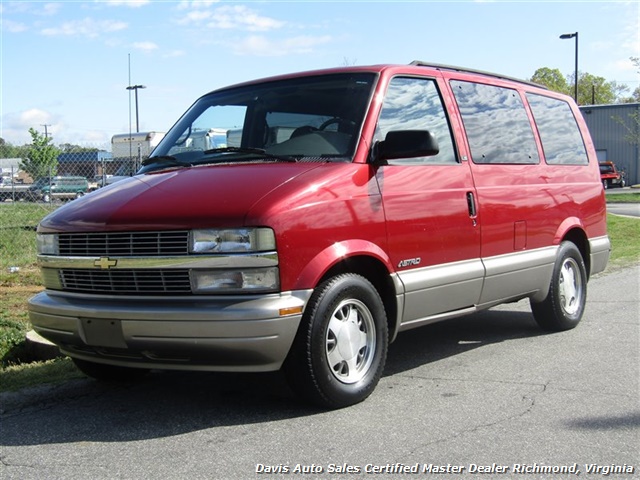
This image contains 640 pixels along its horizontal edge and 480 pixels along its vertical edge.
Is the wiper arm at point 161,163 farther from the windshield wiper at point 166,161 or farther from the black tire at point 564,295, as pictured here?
the black tire at point 564,295

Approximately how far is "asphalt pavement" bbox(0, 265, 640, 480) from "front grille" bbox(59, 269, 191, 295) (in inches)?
29.9

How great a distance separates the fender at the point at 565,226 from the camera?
260 inches

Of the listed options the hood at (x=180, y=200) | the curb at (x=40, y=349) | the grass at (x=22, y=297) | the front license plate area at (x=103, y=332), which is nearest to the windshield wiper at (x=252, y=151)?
the hood at (x=180, y=200)

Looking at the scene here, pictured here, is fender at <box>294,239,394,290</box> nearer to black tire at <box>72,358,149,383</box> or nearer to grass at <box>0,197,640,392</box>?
black tire at <box>72,358,149,383</box>

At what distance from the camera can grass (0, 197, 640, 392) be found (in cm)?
541

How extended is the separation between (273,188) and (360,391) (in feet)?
4.37

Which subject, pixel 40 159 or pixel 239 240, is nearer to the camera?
pixel 239 240

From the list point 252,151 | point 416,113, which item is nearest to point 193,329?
point 252,151

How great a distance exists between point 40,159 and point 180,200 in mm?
27773

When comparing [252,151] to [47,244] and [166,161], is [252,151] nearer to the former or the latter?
[166,161]

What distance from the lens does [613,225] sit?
18.2 meters

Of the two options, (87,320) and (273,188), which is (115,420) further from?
(273,188)

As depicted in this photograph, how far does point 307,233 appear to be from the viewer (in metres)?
4.23

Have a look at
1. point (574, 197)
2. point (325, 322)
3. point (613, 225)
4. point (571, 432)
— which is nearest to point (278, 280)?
point (325, 322)
